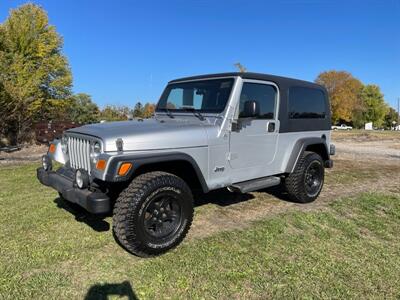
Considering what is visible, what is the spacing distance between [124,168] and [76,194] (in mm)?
679

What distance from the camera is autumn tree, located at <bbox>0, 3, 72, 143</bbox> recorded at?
1572 centimetres

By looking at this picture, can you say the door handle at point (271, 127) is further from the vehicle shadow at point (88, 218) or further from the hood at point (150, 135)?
the vehicle shadow at point (88, 218)

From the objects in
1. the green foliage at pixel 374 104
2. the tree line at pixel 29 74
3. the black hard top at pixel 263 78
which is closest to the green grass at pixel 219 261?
the black hard top at pixel 263 78

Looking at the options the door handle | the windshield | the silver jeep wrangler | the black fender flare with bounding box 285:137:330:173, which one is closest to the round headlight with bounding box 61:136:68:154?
the silver jeep wrangler

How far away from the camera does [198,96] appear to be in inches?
202

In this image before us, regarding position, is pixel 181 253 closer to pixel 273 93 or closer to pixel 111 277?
pixel 111 277

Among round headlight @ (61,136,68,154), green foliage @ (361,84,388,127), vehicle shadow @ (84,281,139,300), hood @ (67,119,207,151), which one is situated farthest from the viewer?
green foliage @ (361,84,388,127)

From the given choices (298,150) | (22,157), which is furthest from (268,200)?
(22,157)

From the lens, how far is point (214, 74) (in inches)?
202

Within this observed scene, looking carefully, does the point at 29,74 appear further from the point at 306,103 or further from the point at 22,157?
the point at 306,103

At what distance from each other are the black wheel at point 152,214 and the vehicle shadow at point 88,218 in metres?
1.07

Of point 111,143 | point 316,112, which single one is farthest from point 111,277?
point 316,112

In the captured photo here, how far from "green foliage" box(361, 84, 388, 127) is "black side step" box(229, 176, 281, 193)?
65158 millimetres

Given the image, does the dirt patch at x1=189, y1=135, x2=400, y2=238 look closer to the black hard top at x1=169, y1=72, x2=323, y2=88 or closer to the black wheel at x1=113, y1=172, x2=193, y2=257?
the black wheel at x1=113, y1=172, x2=193, y2=257
